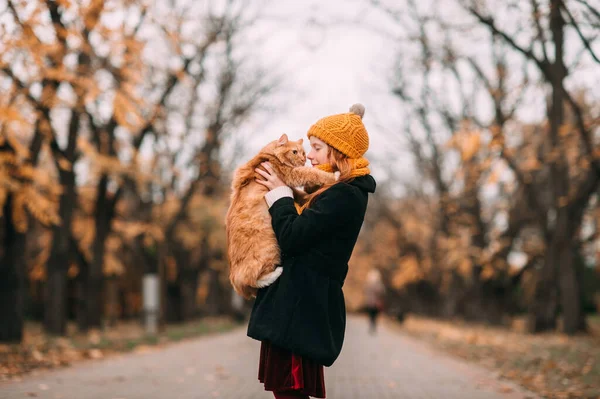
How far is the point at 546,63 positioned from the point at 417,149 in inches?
599

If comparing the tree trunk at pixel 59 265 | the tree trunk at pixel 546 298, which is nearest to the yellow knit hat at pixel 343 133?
the tree trunk at pixel 59 265

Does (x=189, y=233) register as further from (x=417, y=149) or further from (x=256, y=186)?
(x=256, y=186)

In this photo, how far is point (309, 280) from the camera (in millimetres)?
3895

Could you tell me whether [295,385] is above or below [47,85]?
below

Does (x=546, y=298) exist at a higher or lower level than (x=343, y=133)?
lower

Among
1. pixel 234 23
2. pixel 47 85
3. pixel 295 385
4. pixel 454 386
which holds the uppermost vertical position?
pixel 234 23

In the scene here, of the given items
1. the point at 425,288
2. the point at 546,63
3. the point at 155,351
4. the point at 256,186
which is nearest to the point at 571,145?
the point at 546,63

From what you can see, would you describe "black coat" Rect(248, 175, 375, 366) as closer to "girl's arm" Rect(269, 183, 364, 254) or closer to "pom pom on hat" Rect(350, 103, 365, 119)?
"girl's arm" Rect(269, 183, 364, 254)

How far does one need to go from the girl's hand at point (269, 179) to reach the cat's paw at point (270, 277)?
412mm

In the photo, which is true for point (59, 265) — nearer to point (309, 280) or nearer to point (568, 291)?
point (568, 291)

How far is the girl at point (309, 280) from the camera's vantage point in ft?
12.6

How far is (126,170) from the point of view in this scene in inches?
731

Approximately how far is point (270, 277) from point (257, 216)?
30cm

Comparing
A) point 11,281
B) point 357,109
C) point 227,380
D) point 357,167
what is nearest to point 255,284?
point 357,167
